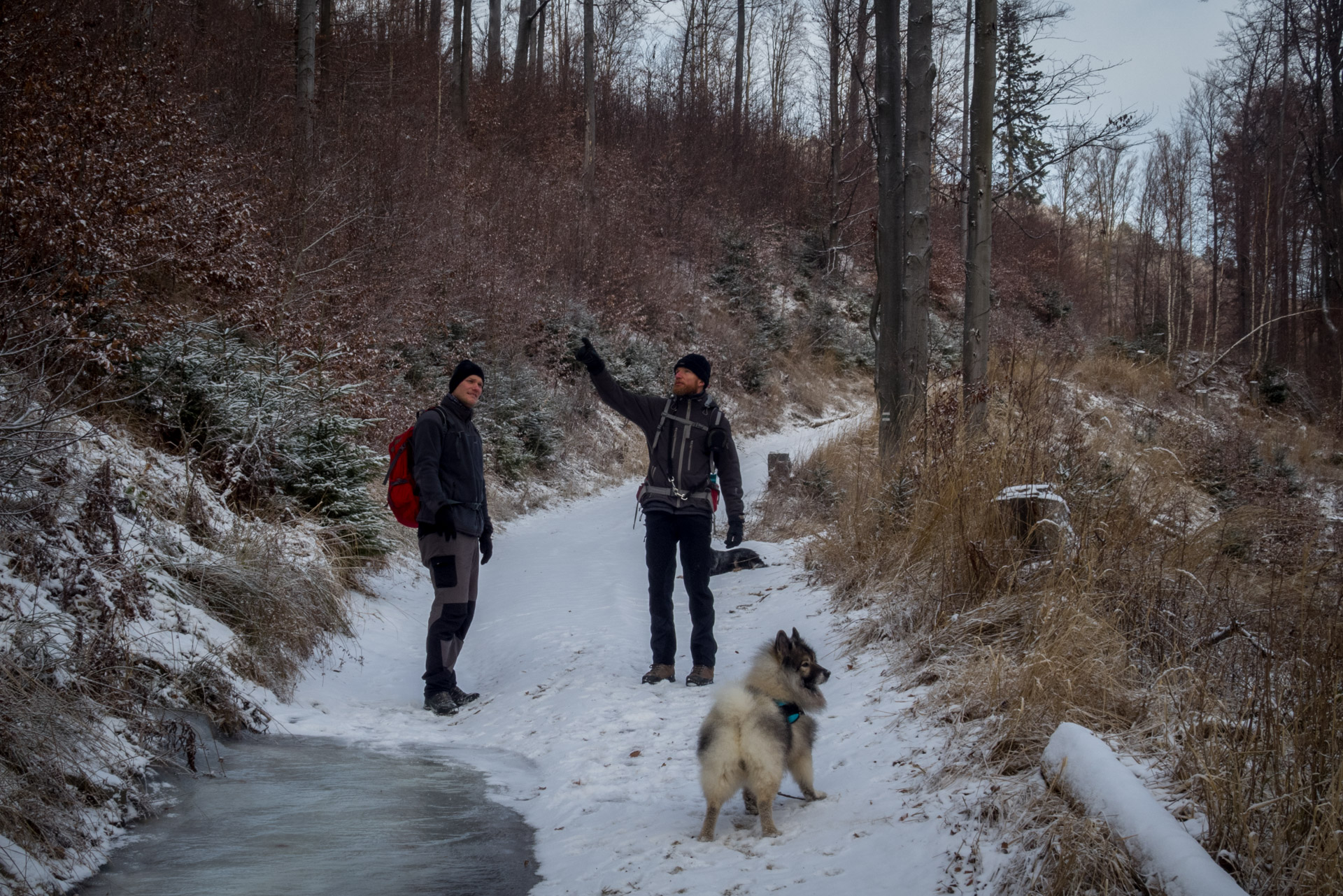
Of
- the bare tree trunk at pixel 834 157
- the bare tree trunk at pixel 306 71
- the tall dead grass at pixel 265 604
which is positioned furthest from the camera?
the bare tree trunk at pixel 834 157

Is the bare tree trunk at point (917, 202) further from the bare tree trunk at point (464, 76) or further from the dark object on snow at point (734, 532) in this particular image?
the bare tree trunk at point (464, 76)

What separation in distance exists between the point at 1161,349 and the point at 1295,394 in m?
7.75

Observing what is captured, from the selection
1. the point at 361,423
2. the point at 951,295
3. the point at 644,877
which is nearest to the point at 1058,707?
the point at 644,877

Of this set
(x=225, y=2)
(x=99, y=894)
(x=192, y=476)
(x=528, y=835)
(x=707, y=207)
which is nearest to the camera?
(x=99, y=894)

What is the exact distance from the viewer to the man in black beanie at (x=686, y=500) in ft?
19.7

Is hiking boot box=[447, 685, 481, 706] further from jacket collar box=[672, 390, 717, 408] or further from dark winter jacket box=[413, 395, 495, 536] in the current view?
jacket collar box=[672, 390, 717, 408]

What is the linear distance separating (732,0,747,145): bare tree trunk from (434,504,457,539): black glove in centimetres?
2720

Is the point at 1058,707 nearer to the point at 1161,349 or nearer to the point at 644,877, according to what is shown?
the point at 644,877

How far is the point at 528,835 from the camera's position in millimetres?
4016

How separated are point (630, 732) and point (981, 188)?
26.8ft

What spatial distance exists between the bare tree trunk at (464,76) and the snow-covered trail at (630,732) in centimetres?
1713

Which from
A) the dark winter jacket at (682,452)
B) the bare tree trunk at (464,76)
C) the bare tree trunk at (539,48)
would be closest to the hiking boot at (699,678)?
the dark winter jacket at (682,452)

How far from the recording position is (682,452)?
6.03 metres

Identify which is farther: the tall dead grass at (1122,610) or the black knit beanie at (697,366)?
the black knit beanie at (697,366)
